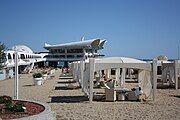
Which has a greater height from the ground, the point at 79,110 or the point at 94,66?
the point at 94,66

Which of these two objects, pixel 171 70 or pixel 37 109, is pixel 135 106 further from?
pixel 171 70

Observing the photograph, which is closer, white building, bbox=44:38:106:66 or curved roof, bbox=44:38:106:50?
curved roof, bbox=44:38:106:50

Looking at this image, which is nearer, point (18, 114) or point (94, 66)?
point (18, 114)

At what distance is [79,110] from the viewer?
419 inches

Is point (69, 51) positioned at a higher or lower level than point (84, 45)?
lower

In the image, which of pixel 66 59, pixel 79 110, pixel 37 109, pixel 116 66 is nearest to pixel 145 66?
pixel 116 66

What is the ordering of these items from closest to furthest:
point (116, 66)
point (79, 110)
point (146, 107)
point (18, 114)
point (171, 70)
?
point (18, 114) → point (79, 110) → point (146, 107) → point (116, 66) → point (171, 70)

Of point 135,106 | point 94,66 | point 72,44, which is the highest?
point 72,44

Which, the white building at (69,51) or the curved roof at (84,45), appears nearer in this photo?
the curved roof at (84,45)

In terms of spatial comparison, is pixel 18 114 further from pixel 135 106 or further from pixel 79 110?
pixel 135 106

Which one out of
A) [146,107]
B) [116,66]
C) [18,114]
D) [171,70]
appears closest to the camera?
[18,114]

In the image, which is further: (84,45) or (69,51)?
(69,51)

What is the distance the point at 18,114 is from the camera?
675 centimetres

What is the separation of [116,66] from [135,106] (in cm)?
A: 224
